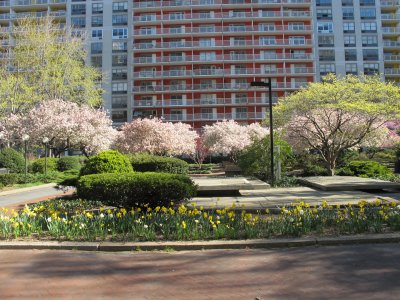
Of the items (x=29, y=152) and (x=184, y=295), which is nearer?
(x=184, y=295)

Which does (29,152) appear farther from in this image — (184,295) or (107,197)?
(184,295)

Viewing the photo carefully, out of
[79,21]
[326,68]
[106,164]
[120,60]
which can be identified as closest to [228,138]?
[106,164]

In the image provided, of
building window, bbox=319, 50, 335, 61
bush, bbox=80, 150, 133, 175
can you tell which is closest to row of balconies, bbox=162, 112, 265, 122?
building window, bbox=319, 50, 335, 61

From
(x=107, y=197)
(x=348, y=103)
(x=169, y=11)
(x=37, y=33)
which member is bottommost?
(x=107, y=197)

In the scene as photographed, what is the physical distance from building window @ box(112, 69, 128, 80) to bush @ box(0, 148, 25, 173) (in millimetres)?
47975

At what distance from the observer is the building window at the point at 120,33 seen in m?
78.5

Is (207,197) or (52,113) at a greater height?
(52,113)

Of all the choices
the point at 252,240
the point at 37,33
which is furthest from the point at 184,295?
the point at 37,33

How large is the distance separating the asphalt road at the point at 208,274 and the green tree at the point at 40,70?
121ft

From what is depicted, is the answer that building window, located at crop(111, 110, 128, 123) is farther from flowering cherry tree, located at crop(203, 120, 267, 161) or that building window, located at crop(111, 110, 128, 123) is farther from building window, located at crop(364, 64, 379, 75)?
building window, located at crop(364, 64, 379, 75)

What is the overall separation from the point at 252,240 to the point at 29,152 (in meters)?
43.5

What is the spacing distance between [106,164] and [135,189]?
3511 mm

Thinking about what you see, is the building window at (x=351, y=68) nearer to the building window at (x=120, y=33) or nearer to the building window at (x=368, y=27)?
the building window at (x=368, y=27)

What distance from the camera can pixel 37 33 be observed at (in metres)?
40.8
